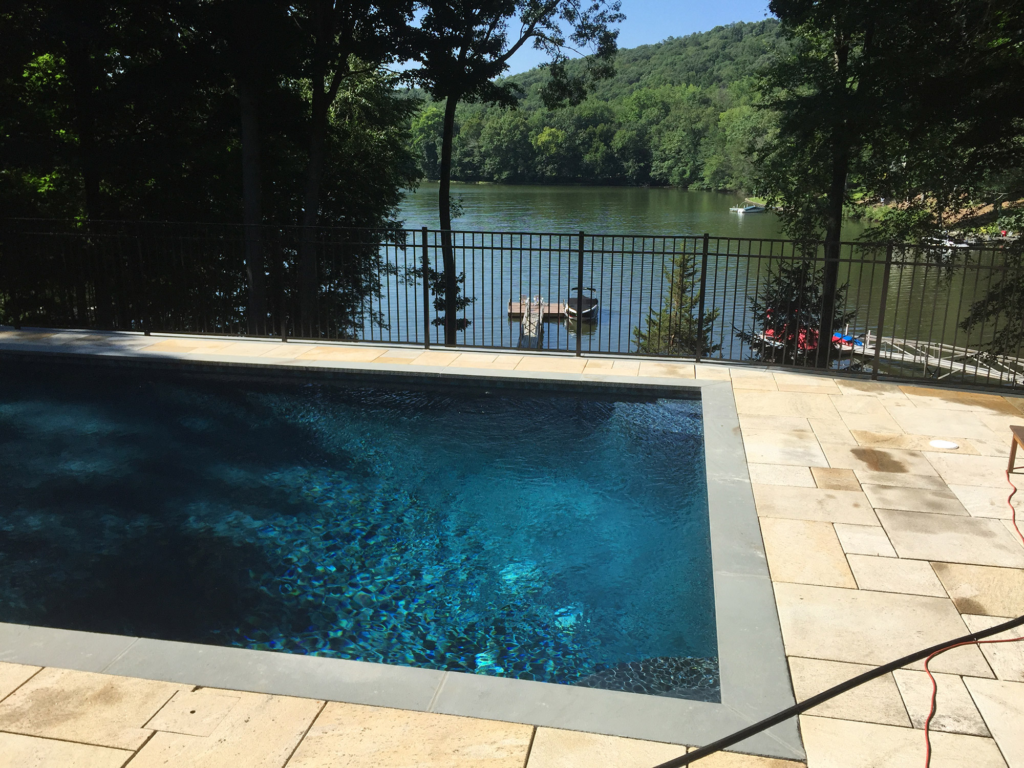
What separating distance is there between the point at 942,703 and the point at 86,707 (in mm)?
3203

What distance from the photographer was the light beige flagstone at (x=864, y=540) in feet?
13.1

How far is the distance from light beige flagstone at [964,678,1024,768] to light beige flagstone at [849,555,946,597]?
0.72 m

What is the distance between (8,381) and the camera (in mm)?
7992

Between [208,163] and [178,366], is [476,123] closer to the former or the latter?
[208,163]

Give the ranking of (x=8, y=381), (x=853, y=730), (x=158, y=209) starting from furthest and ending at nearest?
(x=158, y=209)
(x=8, y=381)
(x=853, y=730)

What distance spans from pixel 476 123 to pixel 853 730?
59181 millimetres

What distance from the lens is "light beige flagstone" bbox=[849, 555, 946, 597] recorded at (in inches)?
142

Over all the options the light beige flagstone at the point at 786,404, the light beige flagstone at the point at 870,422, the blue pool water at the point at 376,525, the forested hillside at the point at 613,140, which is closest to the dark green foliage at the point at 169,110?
the blue pool water at the point at 376,525

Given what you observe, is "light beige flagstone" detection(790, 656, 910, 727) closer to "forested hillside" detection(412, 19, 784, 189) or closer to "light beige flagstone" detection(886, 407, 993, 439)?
"light beige flagstone" detection(886, 407, 993, 439)

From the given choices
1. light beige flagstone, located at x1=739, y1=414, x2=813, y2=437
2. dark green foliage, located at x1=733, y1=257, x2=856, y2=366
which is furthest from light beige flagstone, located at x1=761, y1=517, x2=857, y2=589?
dark green foliage, located at x1=733, y1=257, x2=856, y2=366

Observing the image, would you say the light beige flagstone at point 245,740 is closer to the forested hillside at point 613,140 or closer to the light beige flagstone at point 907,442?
the light beige flagstone at point 907,442

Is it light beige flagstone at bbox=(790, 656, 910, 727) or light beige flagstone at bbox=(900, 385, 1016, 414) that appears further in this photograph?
light beige flagstone at bbox=(900, 385, 1016, 414)

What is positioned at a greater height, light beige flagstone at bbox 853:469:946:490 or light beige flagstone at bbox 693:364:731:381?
light beige flagstone at bbox 693:364:731:381

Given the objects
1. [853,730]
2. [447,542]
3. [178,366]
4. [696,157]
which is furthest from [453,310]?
[696,157]
